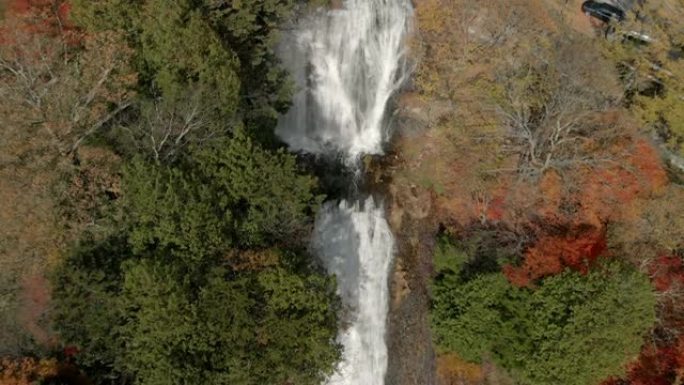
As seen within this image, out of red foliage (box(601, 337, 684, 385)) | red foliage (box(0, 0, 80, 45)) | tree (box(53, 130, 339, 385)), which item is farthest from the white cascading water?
red foliage (box(601, 337, 684, 385))

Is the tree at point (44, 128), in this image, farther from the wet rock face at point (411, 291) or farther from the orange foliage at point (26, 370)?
the wet rock face at point (411, 291)

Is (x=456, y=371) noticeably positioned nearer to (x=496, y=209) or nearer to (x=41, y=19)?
(x=496, y=209)

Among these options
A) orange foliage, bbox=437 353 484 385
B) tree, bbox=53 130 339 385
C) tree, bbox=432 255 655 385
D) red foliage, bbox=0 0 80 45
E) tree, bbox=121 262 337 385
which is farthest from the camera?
orange foliage, bbox=437 353 484 385

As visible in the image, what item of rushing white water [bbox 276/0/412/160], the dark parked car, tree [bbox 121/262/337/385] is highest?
the dark parked car

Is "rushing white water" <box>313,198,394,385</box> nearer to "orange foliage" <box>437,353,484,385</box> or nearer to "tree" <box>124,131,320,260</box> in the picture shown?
"orange foliage" <box>437,353,484,385</box>

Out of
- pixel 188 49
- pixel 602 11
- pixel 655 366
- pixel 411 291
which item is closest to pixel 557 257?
pixel 655 366

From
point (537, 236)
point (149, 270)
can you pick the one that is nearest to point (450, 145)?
point (537, 236)
